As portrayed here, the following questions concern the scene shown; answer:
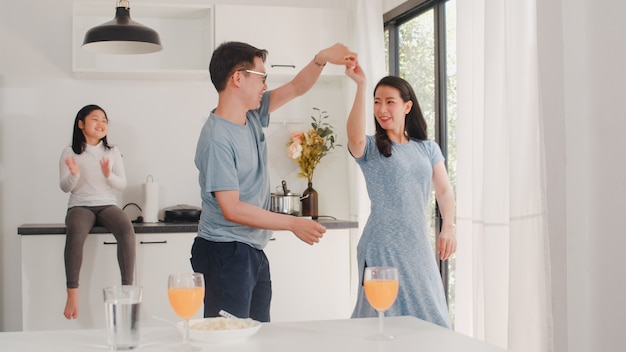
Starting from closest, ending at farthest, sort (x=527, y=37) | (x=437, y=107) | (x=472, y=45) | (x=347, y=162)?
1. (x=527, y=37)
2. (x=472, y=45)
3. (x=437, y=107)
4. (x=347, y=162)

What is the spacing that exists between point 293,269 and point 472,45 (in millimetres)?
1753

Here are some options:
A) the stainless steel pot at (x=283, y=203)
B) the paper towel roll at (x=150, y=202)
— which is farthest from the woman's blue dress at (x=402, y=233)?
the paper towel roll at (x=150, y=202)

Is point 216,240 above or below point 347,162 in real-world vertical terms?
below

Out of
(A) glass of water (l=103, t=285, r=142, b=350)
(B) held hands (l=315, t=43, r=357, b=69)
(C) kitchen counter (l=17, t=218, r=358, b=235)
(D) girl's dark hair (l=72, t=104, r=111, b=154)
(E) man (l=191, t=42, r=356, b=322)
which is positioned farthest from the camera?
(D) girl's dark hair (l=72, t=104, r=111, b=154)

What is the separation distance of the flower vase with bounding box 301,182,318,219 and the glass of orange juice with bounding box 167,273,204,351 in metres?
3.01

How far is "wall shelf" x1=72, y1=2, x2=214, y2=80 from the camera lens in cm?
443

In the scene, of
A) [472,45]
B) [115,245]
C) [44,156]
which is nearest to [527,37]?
[472,45]

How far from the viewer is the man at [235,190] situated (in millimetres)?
2344

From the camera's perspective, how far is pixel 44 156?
4.54 meters

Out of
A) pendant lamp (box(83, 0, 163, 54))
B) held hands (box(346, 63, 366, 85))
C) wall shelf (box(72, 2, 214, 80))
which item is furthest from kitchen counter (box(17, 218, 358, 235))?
held hands (box(346, 63, 366, 85))

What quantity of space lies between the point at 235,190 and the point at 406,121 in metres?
0.88

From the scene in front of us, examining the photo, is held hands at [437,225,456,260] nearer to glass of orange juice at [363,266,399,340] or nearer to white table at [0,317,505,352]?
white table at [0,317,505,352]

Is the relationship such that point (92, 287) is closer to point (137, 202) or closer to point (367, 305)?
point (137, 202)

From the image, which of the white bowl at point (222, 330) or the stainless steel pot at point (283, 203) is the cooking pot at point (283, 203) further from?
the white bowl at point (222, 330)
